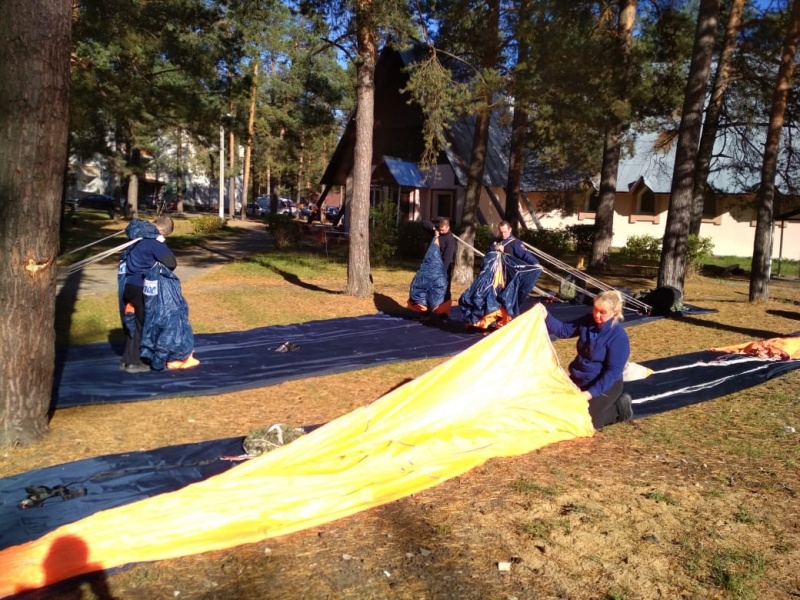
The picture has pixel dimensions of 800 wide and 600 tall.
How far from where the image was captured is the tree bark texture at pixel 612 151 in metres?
14.1

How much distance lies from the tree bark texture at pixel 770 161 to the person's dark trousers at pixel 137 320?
11.9 metres

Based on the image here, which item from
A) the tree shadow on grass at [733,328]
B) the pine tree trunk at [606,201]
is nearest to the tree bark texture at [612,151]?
the pine tree trunk at [606,201]

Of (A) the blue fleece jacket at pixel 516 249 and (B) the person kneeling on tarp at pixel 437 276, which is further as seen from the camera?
(B) the person kneeling on tarp at pixel 437 276

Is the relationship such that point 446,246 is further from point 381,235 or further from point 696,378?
point 381,235

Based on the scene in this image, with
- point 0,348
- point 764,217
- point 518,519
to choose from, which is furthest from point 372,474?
point 764,217

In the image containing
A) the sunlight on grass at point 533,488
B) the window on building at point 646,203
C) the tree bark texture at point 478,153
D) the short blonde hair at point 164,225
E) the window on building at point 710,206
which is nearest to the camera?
the sunlight on grass at point 533,488

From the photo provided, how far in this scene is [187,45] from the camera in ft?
51.0

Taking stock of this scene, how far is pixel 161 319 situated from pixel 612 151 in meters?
14.0

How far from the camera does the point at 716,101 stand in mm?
16891

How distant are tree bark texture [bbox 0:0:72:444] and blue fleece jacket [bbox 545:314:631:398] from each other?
421 cm

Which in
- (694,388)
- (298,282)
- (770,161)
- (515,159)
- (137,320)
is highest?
(515,159)

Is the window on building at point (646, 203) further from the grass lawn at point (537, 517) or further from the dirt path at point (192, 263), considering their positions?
the grass lawn at point (537, 517)

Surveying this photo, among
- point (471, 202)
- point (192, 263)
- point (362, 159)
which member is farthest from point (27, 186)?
point (192, 263)

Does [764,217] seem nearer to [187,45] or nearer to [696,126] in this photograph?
[696,126]
